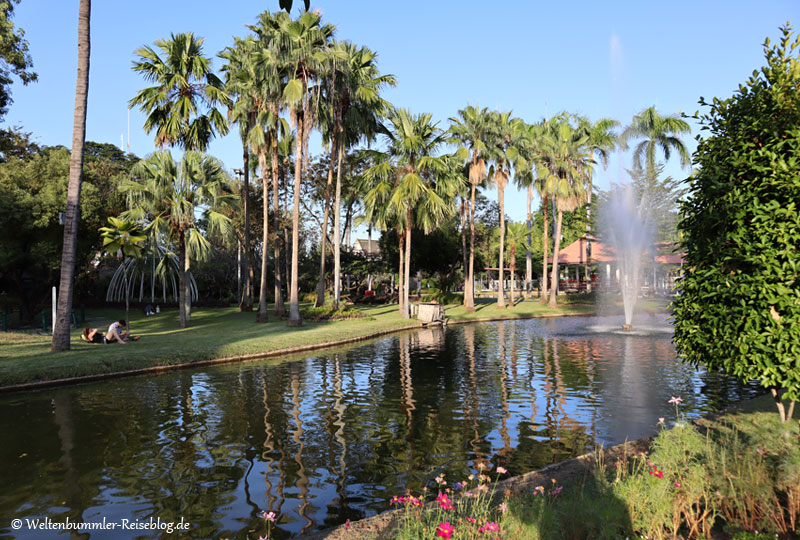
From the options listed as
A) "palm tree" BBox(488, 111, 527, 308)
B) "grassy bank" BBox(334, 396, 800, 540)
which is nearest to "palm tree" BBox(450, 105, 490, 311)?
"palm tree" BBox(488, 111, 527, 308)

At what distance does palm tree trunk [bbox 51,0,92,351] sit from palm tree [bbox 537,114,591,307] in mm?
35888

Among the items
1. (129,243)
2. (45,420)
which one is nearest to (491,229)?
(129,243)

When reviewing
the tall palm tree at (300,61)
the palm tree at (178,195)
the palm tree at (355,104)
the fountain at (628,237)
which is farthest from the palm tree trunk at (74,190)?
the fountain at (628,237)

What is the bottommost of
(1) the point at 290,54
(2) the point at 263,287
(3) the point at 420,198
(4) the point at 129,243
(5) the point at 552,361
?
(5) the point at 552,361

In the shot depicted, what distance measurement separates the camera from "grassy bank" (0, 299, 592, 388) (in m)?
15.3

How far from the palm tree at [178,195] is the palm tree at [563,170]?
93.6 feet

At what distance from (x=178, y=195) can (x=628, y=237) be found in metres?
31.9

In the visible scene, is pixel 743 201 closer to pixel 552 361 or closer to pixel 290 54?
pixel 552 361

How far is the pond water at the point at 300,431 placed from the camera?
6.46 metres

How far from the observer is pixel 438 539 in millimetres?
4055

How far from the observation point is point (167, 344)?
20.6 metres

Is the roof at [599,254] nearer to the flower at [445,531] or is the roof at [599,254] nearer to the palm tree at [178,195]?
the palm tree at [178,195]

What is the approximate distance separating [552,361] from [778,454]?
1245 cm

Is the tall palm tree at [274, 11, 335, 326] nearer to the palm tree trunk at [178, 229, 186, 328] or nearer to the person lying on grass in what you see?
the palm tree trunk at [178, 229, 186, 328]
